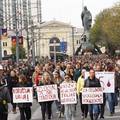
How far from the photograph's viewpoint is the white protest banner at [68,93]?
18.0 m

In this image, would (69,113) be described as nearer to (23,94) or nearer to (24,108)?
(24,108)

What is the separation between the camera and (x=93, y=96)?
18219mm

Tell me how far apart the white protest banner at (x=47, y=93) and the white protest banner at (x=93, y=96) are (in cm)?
91

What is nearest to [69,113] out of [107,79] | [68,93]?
[68,93]

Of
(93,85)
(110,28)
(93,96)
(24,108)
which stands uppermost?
(110,28)

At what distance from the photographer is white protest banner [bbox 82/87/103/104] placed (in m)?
18.1

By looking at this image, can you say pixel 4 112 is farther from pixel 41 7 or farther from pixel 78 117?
pixel 41 7

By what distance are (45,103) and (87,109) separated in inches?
58.9

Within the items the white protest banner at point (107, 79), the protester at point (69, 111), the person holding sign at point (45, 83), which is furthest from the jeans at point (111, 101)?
the protester at point (69, 111)

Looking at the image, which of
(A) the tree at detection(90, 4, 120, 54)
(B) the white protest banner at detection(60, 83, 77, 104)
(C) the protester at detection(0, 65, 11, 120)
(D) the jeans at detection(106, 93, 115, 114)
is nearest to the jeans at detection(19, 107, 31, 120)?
(B) the white protest banner at detection(60, 83, 77, 104)

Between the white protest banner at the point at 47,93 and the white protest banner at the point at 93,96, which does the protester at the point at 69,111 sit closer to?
the white protest banner at the point at 93,96

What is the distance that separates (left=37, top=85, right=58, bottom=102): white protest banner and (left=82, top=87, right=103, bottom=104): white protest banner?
91cm

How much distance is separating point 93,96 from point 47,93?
4.61ft

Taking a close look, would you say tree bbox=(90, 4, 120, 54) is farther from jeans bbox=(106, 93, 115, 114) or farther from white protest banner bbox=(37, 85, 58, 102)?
white protest banner bbox=(37, 85, 58, 102)
